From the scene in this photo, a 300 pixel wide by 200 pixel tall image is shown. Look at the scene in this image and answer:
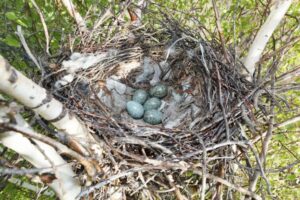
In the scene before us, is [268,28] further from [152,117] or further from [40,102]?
[40,102]

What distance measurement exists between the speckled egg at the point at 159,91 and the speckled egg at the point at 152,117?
0.58 ft

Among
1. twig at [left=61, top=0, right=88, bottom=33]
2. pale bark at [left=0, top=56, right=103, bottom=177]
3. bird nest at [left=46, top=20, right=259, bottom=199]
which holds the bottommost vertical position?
pale bark at [left=0, top=56, right=103, bottom=177]

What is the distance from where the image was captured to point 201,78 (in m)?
2.59

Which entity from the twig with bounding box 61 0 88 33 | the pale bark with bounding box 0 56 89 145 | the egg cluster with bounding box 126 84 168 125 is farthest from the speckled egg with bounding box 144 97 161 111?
the pale bark with bounding box 0 56 89 145

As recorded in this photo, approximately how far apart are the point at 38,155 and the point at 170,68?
1.50 m

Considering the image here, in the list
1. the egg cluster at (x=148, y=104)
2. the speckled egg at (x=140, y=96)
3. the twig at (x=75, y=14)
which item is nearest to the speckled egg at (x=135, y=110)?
the egg cluster at (x=148, y=104)

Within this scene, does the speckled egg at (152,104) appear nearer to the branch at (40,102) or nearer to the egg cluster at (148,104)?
the egg cluster at (148,104)

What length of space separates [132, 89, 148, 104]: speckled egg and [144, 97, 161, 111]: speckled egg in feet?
0.14

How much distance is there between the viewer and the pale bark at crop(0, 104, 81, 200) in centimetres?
135

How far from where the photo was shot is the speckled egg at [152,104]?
2697 mm

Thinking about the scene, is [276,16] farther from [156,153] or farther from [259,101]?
[156,153]

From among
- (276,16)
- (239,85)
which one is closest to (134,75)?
(239,85)

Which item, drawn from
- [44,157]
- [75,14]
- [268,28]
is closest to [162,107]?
[75,14]

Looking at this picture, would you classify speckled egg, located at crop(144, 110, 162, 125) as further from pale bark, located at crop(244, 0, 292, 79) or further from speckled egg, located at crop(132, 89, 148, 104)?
pale bark, located at crop(244, 0, 292, 79)
